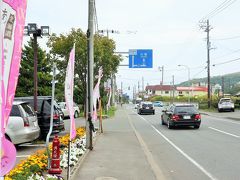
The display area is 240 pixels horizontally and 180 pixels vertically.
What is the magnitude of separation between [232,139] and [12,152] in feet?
50.7

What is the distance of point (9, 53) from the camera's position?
3.57 m

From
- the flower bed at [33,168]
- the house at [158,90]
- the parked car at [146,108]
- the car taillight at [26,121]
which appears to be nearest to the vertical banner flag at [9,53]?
the flower bed at [33,168]

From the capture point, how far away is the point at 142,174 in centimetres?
938

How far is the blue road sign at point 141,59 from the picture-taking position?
131ft

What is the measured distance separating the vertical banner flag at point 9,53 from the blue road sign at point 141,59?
1426 inches

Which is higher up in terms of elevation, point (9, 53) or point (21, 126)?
point (9, 53)

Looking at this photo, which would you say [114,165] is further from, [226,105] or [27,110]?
[226,105]

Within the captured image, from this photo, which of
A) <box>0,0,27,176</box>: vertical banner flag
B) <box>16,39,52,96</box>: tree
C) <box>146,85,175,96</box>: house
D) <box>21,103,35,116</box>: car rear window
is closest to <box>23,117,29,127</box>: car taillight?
<box>21,103,35,116</box>: car rear window

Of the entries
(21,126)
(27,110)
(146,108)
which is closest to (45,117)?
(27,110)

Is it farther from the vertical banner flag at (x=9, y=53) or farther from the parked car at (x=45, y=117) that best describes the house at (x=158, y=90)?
the vertical banner flag at (x=9, y=53)

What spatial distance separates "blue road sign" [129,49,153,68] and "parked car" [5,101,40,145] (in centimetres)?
2624

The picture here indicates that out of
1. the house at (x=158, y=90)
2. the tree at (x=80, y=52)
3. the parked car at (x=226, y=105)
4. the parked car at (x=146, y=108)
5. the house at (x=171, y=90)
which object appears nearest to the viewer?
the tree at (x=80, y=52)

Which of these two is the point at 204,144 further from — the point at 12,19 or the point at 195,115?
the point at 12,19

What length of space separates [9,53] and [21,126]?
10.3 m
